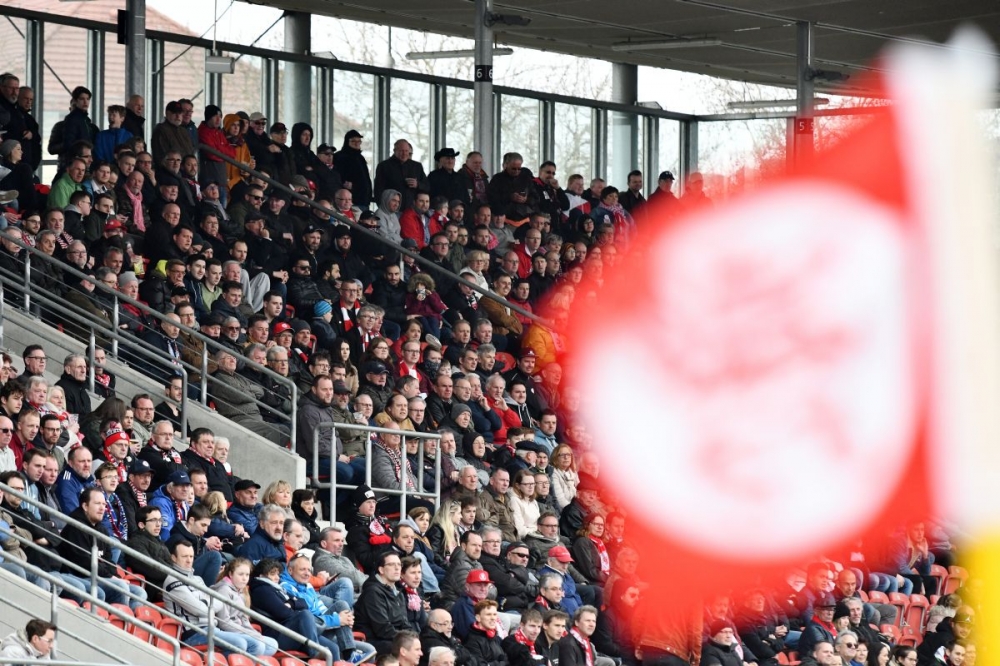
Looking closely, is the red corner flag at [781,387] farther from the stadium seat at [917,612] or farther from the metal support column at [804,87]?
the metal support column at [804,87]

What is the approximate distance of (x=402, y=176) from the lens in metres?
19.3

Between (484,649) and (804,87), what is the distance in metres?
12.7

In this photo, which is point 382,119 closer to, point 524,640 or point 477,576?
point 477,576

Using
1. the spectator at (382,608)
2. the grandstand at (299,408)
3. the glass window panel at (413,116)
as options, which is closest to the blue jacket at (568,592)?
the grandstand at (299,408)

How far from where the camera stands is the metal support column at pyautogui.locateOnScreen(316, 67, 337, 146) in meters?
23.4

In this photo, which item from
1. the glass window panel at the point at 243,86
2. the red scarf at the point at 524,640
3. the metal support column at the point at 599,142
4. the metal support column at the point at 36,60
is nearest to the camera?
the red scarf at the point at 524,640

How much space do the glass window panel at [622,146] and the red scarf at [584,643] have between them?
1588cm

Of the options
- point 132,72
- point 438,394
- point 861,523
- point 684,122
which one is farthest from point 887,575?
point 684,122

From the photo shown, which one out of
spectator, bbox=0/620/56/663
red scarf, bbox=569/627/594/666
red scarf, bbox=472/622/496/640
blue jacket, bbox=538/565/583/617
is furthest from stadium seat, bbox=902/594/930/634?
spectator, bbox=0/620/56/663

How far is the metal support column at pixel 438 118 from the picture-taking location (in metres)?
25.0

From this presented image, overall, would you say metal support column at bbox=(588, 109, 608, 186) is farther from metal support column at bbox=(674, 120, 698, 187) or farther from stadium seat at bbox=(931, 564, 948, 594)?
stadium seat at bbox=(931, 564, 948, 594)

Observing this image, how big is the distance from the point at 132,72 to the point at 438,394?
212 inches

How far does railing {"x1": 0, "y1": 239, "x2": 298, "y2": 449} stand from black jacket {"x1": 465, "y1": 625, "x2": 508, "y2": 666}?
2505 mm

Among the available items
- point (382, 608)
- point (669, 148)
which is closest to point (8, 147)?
point (382, 608)
